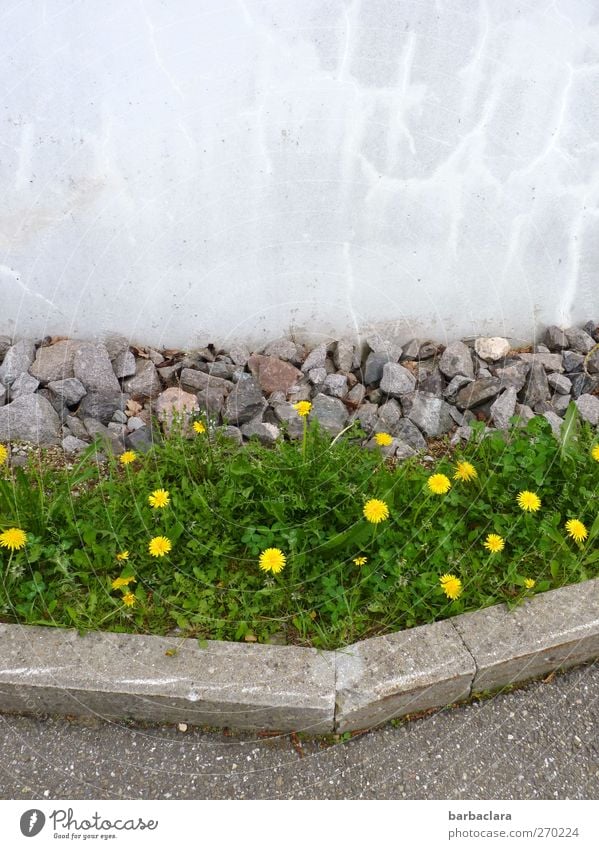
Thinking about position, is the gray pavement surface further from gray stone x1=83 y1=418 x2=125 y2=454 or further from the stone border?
gray stone x1=83 y1=418 x2=125 y2=454

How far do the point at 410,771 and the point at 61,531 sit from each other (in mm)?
1432

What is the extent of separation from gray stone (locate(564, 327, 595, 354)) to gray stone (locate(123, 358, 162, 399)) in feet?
7.77

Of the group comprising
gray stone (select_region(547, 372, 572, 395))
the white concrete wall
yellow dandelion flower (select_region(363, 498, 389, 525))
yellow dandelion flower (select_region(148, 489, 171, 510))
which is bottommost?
gray stone (select_region(547, 372, 572, 395))

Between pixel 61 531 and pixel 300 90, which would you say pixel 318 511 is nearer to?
pixel 61 531

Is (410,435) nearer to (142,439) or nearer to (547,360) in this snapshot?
(547,360)

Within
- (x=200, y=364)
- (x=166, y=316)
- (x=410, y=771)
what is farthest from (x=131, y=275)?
(x=410, y=771)

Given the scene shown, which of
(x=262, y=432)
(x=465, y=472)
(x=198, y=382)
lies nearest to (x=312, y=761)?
(x=465, y=472)

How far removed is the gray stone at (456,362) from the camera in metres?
3.56

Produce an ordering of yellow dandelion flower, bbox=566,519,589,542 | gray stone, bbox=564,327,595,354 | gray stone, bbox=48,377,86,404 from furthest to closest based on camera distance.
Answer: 1. gray stone, bbox=564,327,595,354
2. gray stone, bbox=48,377,86,404
3. yellow dandelion flower, bbox=566,519,589,542

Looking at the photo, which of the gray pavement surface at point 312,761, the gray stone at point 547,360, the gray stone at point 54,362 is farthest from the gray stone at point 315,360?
the gray pavement surface at point 312,761

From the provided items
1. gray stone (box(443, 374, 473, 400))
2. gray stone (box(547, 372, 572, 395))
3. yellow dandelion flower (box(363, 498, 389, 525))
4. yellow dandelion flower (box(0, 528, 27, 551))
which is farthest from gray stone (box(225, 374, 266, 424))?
gray stone (box(547, 372, 572, 395))

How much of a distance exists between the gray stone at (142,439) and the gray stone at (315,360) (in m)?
0.92

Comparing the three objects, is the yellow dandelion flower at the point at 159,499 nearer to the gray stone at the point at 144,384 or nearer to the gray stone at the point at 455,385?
the gray stone at the point at 144,384
